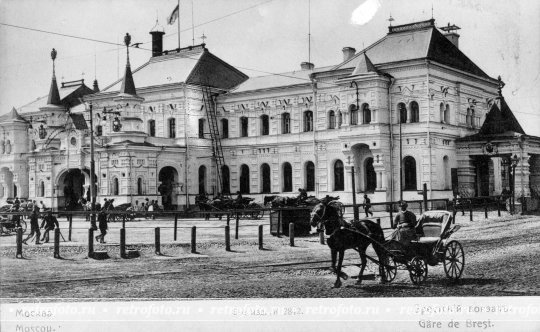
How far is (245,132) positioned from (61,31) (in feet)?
78.6

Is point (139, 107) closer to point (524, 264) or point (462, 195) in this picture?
point (462, 195)

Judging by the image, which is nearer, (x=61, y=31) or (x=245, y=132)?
(x=61, y=31)

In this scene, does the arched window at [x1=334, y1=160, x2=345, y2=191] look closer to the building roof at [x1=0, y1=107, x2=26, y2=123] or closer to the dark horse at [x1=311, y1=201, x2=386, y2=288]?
the building roof at [x1=0, y1=107, x2=26, y2=123]

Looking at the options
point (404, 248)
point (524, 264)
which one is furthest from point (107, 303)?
point (524, 264)

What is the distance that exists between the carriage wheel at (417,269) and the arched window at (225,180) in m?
A: 25.3

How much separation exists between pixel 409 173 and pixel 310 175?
7014mm

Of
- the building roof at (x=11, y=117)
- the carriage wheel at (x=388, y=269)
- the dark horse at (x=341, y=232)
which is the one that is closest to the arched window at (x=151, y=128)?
the building roof at (x=11, y=117)

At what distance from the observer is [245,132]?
37156 mm

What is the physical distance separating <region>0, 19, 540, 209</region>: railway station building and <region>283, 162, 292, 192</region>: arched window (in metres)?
0.06

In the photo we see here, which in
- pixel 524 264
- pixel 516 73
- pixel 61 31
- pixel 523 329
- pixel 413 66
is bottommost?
pixel 523 329

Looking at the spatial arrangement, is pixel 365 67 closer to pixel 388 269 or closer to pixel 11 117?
pixel 11 117

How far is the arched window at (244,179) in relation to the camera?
35.9m

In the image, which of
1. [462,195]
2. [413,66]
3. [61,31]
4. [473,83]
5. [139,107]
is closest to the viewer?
[61,31]

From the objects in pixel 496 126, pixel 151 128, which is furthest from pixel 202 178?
pixel 496 126
